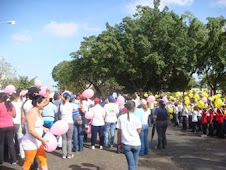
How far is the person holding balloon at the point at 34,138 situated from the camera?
4.41 m

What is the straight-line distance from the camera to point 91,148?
368 inches

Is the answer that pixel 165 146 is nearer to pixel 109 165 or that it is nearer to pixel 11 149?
pixel 109 165

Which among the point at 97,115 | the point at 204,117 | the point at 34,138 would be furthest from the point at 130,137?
the point at 204,117

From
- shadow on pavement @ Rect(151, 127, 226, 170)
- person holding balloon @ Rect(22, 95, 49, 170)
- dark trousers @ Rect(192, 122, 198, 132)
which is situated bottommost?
shadow on pavement @ Rect(151, 127, 226, 170)

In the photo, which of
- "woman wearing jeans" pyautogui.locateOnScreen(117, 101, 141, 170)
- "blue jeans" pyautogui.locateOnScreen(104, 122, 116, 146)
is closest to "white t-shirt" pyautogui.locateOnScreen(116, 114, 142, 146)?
"woman wearing jeans" pyautogui.locateOnScreen(117, 101, 141, 170)

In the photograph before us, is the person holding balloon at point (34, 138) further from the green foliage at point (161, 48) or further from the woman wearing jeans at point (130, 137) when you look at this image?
the green foliage at point (161, 48)

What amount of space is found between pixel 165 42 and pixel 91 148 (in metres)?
23.1

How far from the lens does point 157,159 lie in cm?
798

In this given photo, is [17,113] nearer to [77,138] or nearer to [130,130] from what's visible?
[77,138]

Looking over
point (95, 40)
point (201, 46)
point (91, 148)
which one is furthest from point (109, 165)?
point (95, 40)

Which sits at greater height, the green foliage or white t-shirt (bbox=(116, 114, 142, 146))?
the green foliage

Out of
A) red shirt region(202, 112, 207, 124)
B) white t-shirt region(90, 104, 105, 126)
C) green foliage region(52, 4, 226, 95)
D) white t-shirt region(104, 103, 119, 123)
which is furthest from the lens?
green foliage region(52, 4, 226, 95)

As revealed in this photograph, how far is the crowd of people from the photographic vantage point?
462cm

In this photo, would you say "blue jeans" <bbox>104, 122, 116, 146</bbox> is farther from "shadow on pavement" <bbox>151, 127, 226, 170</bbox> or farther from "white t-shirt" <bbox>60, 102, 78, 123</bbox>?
"white t-shirt" <bbox>60, 102, 78, 123</bbox>
